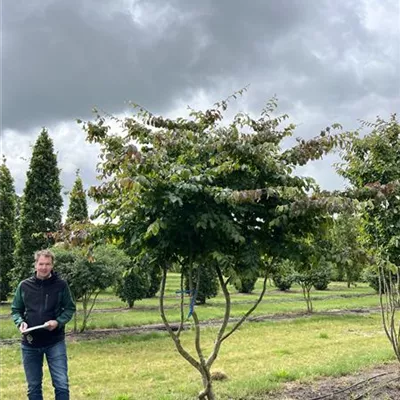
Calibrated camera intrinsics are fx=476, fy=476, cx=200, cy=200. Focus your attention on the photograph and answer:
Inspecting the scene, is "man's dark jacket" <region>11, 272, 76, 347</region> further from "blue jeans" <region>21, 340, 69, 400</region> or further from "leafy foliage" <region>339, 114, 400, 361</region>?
"leafy foliage" <region>339, 114, 400, 361</region>

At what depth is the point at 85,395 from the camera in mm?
7023

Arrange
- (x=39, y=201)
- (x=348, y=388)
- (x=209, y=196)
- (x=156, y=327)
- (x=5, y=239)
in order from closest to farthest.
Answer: (x=209, y=196) → (x=348, y=388) → (x=156, y=327) → (x=39, y=201) → (x=5, y=239)

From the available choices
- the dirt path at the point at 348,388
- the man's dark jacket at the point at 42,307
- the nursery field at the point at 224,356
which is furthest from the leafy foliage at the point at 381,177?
the man's dark jacket at the point at 42,307

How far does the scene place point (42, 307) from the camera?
468 cm

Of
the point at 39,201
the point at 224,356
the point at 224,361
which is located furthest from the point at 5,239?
the point at 224,361

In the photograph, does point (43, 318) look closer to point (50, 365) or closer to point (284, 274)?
point (50, 365)

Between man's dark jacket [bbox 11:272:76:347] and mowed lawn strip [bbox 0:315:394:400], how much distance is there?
7.37ft

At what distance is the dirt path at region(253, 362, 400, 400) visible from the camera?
6.25m

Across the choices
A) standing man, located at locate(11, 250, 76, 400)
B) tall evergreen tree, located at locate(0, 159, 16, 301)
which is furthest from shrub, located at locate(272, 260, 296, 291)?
tall evergreen tree, located at locate(0, 159, 16, 301)

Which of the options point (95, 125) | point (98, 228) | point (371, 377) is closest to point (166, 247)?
point (98, 228)

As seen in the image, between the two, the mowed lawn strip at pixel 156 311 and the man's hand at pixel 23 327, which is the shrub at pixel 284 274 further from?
the man's hand at pixel 23 327

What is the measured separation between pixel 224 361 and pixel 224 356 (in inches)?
25.6

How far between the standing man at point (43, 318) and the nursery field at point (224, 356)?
6.48 ft

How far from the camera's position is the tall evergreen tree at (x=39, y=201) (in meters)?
20.2
